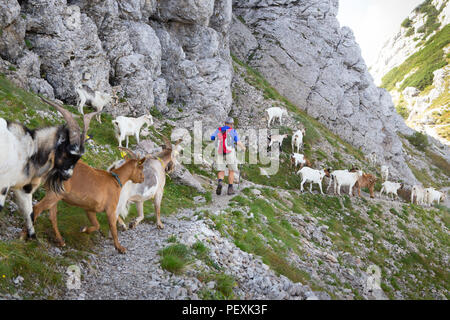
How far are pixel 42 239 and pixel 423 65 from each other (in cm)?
18614

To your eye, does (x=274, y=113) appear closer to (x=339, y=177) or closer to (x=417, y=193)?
(x=339, y=177)

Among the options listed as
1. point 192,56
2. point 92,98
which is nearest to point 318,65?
point 192,56

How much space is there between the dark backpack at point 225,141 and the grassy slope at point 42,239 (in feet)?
9.43

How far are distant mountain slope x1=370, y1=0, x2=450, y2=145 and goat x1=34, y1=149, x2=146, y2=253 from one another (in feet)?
374

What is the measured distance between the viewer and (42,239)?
5914mm

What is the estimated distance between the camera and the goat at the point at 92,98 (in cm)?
1706

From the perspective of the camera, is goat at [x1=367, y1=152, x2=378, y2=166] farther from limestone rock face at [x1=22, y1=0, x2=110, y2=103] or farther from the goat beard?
the goat beard

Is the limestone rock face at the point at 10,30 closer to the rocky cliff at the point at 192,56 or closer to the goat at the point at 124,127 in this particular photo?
the rocky cliff at the point at 192,56

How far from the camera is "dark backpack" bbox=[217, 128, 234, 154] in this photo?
13.5 meters

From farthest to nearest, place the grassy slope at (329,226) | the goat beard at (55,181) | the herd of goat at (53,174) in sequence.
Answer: the grassy slope at (329,226)
the goat beard at (55,181)
the herd of goat at (53,174)

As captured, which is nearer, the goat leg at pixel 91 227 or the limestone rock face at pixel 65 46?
the goat leg at pixel 91 227

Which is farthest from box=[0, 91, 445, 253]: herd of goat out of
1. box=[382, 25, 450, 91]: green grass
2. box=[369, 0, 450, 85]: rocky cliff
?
box=[369, 0, 450, 85]: rocky cliff

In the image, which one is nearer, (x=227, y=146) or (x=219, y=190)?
(x=227, y=146)

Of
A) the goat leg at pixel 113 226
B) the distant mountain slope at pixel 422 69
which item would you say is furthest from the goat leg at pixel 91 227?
the distant mountain slope at pixel 422 69
